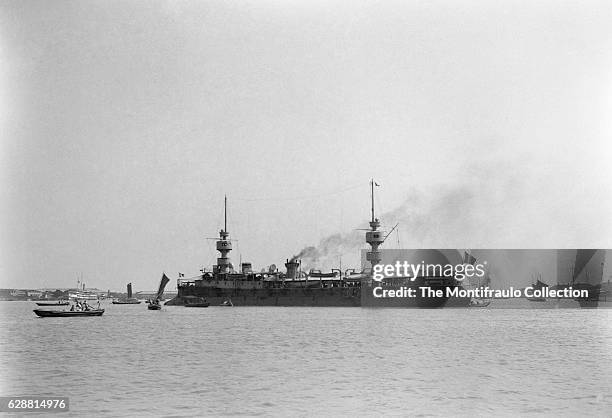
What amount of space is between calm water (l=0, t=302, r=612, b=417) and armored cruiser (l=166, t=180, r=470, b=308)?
2022 inches

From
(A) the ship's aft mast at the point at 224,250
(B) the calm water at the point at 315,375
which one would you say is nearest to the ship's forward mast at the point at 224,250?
(A) the ship's aft mast at the point at 224,250

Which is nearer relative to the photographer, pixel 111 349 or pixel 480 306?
pixel 111 349

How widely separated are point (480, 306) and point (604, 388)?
6982cm

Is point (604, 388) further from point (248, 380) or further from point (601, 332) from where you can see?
point (601, 332)

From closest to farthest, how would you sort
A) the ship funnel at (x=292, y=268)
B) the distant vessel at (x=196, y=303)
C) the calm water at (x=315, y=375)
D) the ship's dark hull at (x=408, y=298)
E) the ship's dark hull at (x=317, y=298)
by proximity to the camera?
the calm water at (x=315, y=375)
the ship's dark hull at (x=408, y=298)
the ship's dark hull at (x=317, y=298)
the ship funnel at (x=292, y=268)
the distant vessel at (x=196, y=303)

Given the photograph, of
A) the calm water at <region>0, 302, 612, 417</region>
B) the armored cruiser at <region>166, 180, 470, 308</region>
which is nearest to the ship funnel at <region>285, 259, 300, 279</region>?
the armored cruiser at <region>166, 180, 470, 308</region>

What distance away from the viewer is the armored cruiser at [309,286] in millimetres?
82688

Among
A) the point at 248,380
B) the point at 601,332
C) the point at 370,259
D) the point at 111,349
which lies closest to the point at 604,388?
the point at 248,380

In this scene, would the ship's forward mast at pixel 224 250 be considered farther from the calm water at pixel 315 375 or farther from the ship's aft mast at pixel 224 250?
the calm water at pixel 315 375

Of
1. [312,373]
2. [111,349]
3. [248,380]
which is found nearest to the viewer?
[248,380]

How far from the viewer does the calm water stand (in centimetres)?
1408

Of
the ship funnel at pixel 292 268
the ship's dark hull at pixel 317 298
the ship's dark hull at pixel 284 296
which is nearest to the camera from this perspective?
the ship's dark hull at pixel 317 298

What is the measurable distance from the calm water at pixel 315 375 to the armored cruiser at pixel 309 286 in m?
51.4

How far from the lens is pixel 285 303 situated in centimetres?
8662
